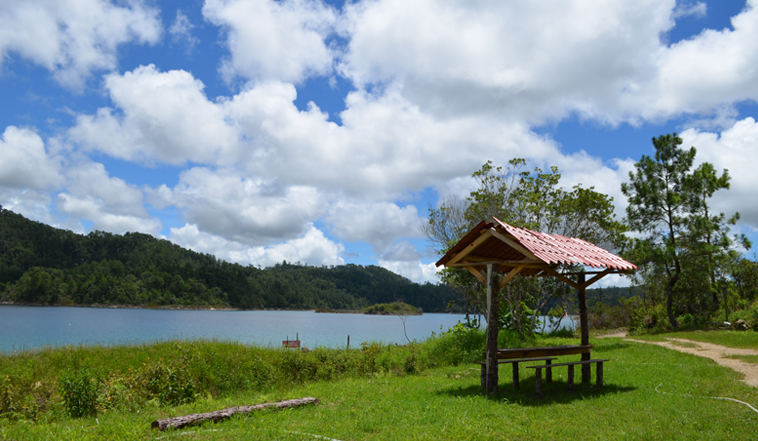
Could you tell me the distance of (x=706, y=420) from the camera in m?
6.03

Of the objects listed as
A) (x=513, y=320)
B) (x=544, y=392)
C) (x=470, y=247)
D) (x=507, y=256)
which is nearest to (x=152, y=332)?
(x=513, y=320)

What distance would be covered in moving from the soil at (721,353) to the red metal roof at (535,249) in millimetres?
3717

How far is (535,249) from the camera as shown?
785cm

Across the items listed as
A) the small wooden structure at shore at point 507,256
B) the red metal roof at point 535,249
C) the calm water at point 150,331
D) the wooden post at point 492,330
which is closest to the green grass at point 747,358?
the small wooden structure at shore at point 507,256

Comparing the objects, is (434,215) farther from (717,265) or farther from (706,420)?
(706,420)

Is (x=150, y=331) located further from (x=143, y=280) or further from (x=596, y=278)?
(x=143, y=280)

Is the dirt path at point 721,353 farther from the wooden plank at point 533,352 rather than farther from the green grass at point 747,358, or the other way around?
the wooden plank at point 533,352

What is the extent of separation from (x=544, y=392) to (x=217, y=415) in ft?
19.3

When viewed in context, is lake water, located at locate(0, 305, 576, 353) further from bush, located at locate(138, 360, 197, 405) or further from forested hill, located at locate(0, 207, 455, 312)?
forested hill, located at locate(0, 207, 455, 312)

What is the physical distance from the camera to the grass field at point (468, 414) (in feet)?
18.2

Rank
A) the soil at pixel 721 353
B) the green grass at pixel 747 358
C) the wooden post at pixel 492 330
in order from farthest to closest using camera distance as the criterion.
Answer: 1. the green grass at pixel 747 358
2. the soil at pixel 721 353
3. the wooden post at pixel 492 330

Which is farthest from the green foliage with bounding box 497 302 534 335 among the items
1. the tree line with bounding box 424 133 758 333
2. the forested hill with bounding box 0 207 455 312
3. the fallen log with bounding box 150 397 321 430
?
the forested hill with bounding box 0 207 455 312

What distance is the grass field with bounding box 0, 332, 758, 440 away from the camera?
554 centimetres

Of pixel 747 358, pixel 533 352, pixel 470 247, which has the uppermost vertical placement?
pixel 470 247
